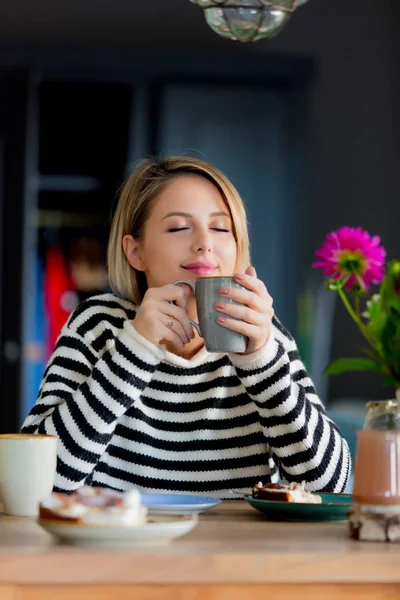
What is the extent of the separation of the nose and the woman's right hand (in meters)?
0.19

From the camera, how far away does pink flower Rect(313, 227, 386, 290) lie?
4.11 feet

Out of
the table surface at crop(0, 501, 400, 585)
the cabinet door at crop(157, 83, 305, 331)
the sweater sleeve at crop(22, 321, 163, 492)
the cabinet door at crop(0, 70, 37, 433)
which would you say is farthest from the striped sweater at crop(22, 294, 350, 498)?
the cabinet door at crop(157, 83, 305, 331)

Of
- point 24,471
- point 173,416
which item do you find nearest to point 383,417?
point 24,471

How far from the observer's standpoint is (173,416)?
167 cm

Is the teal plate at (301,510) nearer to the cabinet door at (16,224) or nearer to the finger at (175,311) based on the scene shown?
the finger at (175,311)

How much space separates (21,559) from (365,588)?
314 mm

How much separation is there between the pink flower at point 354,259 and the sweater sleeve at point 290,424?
0.22 metres

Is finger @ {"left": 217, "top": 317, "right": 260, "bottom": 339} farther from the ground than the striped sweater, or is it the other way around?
finger @ {"left": 217, "top": 317, "right": 260, "bottom": 339}

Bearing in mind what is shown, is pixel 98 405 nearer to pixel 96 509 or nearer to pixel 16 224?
pixel 96 509

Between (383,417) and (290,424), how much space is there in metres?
0.39

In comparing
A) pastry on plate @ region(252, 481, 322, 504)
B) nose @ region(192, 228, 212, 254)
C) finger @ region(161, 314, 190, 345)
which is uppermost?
nose @ region(192, 228, 212, 254)

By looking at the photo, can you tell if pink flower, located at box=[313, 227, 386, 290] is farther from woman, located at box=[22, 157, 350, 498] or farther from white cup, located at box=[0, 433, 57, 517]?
white cup, located at box=[0, 433, 57, 517]

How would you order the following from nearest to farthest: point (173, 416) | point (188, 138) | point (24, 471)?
point (24, 471)
point (173, 416)
point (188, 138)

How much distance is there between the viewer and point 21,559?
3.00ft
